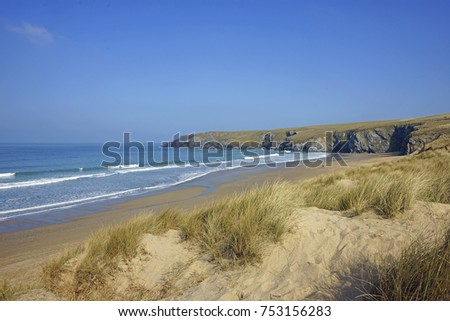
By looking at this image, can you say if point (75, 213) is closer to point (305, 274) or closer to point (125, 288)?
point (125, 288)

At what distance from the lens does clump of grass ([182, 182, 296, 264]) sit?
15.6 feet

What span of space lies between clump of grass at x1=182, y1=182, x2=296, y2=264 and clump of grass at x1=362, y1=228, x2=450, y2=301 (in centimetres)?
181

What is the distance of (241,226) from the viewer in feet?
16.3

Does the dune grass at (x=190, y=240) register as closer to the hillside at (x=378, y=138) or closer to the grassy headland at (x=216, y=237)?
the grassy headland at (x=216, y=237)

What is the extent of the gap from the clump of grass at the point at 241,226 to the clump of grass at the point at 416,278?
181 cm

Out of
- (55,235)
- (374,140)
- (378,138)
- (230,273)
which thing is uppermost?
(378,138)

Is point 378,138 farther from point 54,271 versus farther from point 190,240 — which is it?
point 54,271

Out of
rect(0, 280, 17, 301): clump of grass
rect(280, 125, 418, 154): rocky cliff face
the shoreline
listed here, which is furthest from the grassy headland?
rect(280, 125, 418, 154): rocky cliff face

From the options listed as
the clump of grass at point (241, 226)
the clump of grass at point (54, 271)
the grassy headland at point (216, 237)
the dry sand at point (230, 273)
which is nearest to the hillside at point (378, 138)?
the grassy headland at point (216, 237)

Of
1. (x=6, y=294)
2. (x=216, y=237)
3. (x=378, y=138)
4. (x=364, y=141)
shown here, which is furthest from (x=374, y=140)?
(x=6, y=294)

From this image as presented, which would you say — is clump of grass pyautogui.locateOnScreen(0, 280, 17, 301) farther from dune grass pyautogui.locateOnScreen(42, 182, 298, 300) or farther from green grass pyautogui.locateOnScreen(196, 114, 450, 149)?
green grass pyautogui.locateOnScreen(196, 114, 450, 149)

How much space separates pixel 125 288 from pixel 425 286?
Answer: 156 inches

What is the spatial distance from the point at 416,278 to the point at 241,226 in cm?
250

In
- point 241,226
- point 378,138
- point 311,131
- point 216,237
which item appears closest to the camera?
point 241,226
